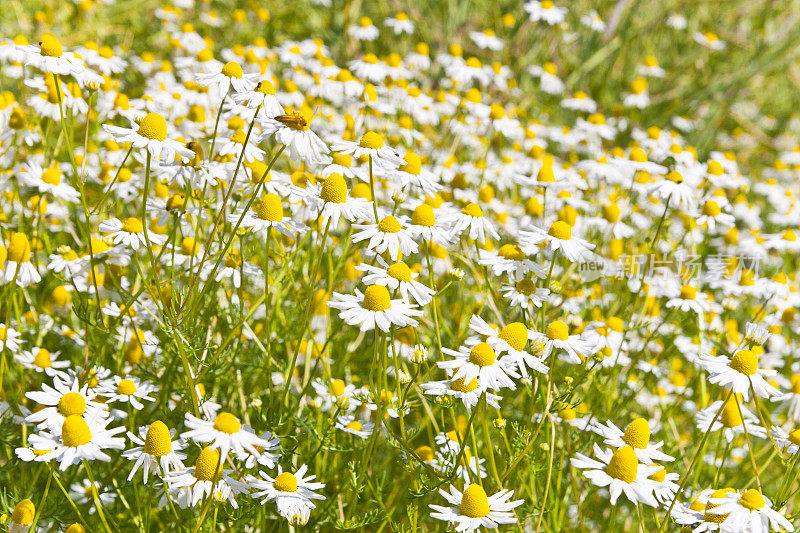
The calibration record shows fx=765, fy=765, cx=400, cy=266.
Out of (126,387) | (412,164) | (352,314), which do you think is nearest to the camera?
(352,314)

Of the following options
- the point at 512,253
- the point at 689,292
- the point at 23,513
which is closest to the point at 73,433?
the point at 23,513

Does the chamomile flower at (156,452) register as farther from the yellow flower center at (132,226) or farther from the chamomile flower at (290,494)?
the yellow flower center at (132,226)

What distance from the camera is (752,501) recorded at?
1673mm

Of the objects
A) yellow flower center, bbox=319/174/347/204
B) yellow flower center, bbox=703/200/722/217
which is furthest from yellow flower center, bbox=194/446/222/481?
yellow flower center, bbox=703/200/722/217

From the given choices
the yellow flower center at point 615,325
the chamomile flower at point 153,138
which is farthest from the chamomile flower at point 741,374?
the chamomile flower at point 153,138

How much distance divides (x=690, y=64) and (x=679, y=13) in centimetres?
45

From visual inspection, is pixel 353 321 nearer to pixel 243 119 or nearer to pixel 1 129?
pixel 243 119

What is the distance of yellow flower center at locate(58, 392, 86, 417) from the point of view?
5.50ft

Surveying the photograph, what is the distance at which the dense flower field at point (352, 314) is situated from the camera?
5.79 feet

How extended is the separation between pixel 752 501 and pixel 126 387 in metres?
1.51

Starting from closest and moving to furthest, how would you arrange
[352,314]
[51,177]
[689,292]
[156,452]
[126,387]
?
[156,452], [352,314], [126,387], [51,177], [689,292]

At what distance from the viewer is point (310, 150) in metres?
1.84

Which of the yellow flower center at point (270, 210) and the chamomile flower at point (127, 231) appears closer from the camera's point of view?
the yellow flower center at point (270, 210)

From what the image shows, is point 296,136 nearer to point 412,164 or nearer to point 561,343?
point 412,164
